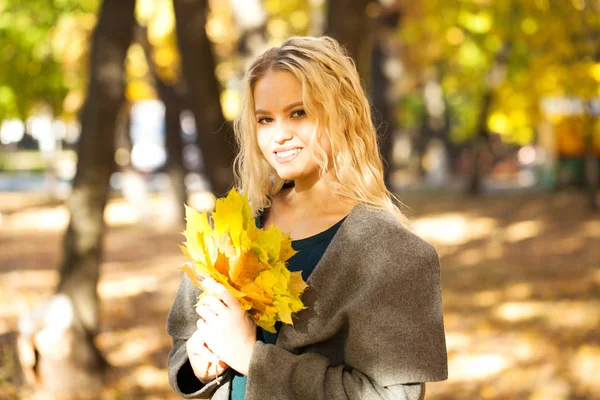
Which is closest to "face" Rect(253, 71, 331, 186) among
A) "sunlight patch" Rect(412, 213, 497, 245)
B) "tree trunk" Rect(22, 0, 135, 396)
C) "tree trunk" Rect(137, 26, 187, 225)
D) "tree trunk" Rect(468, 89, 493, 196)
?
Result: "tree trunk" Rect(22, 0, 135, 396)

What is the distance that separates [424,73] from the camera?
2880 centimetres

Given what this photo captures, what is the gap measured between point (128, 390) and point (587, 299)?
21.7 ft

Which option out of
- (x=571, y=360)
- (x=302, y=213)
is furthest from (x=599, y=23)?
(x=302, y=213)

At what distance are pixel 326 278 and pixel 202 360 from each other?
436 mm

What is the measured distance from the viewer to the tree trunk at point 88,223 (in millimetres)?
7398

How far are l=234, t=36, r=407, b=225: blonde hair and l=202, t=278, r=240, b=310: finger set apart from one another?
1.49ft

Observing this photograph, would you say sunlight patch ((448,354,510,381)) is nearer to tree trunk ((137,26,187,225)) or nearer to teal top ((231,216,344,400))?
teal top ((231,216,344,400))

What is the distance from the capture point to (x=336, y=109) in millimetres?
2375

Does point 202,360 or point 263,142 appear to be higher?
point 263,142

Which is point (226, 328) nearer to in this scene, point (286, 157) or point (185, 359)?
point (185, 359)

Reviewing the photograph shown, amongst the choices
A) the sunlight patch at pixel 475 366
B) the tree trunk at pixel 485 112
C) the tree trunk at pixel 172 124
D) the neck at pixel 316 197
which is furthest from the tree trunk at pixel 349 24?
the tree trunk at pixel 172 124

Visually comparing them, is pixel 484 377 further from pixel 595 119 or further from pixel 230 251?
pixel 595 119

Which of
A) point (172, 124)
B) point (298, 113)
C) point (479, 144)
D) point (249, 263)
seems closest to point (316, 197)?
point (298, 113)

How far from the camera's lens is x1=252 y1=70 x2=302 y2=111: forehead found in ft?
7.84
